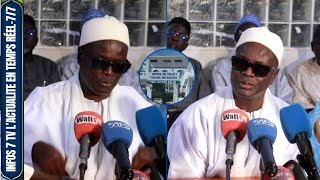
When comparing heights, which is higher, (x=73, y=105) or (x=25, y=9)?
(x=25, y=9)

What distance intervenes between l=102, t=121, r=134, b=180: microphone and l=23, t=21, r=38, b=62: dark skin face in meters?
0.49

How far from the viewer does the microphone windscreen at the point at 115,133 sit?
12.0 feet

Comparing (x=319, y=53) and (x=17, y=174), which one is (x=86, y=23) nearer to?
(x=17, y=174)

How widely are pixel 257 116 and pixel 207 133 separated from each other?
0.86 feet

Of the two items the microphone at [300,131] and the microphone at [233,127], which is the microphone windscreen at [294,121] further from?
→ the microphone at [233,127]

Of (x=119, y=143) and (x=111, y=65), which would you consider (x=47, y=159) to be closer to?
(x=119, y=143)

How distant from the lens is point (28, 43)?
368cm

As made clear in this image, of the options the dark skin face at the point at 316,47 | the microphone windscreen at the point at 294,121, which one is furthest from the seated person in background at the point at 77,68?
the dark skin face at the point at 316,47

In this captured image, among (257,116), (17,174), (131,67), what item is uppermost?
(131,67)

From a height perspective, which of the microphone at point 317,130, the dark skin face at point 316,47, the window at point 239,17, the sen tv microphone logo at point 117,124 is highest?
the window at point 239,17

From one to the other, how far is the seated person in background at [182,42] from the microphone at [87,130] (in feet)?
1.18

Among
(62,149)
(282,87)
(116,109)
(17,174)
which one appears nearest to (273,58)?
(282,87)

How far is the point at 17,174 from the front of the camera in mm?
3682

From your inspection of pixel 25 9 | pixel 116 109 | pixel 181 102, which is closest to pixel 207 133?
pixel 181 102
